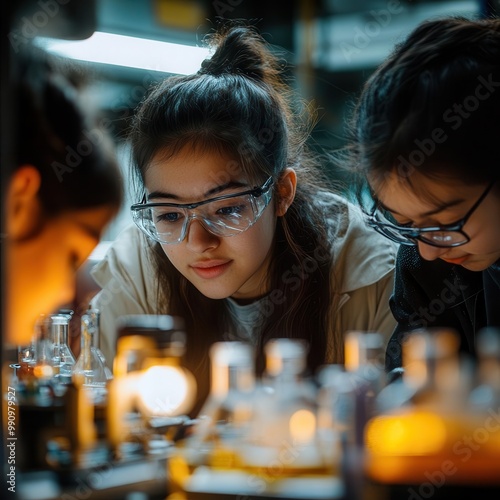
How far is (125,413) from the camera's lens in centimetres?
119

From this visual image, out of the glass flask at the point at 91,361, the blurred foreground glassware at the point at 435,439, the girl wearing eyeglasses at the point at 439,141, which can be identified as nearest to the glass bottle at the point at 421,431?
the blurred foreground glassware at the point at 435,439

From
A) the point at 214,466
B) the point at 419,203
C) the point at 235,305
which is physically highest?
the point at 419,203

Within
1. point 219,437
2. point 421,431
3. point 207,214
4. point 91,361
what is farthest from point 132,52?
point 421,431

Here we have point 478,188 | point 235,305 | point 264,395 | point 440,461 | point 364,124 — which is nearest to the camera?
point 440,461

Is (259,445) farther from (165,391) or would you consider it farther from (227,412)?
(165,391)

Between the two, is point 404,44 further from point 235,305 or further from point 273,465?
point 273,465

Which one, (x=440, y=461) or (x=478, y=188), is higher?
(x=478, y=188)

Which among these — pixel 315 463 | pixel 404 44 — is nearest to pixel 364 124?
pixel 404 44

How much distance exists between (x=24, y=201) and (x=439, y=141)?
65cm

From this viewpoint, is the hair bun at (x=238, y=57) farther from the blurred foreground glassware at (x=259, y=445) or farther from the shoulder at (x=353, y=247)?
the blurred foreground glassware at (x=259, y=445)

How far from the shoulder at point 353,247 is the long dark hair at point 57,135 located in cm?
56

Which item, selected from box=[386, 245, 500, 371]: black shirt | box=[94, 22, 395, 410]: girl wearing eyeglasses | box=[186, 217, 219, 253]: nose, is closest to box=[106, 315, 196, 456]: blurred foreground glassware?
box=[94, 22, 395, 410]: girl wearing eyeglasses

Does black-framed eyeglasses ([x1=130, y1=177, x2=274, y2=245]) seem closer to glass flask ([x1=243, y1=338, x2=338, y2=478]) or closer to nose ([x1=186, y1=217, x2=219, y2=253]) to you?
nose ([x1=186, y1=217, x2=219, y2=253])

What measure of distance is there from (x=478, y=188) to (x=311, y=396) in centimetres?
43
